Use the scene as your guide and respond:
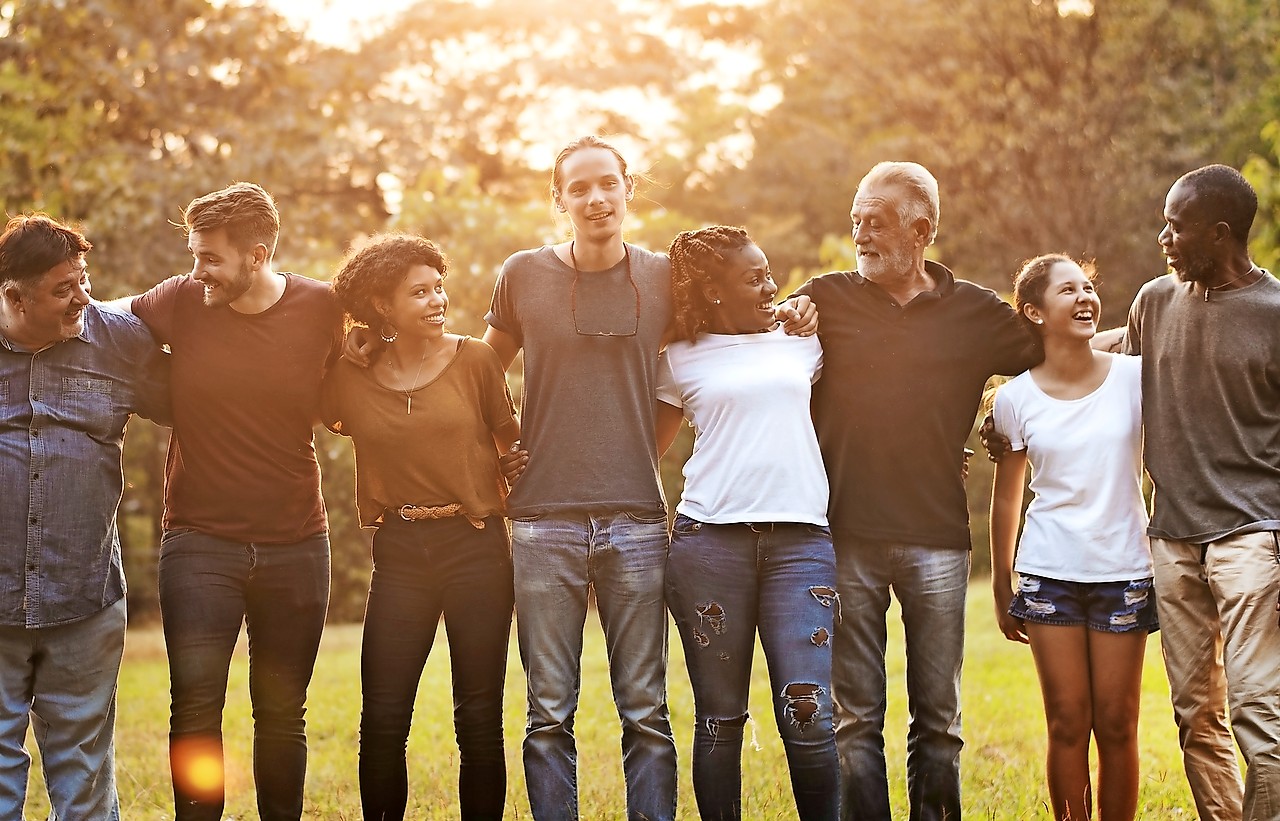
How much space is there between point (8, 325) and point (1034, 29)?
1928cm

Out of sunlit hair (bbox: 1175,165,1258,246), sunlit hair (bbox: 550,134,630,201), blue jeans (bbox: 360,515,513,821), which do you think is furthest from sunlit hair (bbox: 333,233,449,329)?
sunlit hair (bbox: 1175,165,1258,246)

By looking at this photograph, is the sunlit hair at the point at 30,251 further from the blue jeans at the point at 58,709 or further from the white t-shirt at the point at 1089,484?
the white t-shirt at the point at 1089,484

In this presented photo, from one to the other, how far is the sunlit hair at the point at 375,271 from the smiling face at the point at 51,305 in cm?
83

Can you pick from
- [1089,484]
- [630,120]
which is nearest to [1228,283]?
[1089,484]

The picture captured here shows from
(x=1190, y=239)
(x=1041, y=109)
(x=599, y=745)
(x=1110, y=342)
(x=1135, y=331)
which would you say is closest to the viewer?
(x=1190, y=239)

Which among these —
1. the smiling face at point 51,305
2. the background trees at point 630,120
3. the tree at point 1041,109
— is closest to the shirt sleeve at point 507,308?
the smiling face at point 51,305

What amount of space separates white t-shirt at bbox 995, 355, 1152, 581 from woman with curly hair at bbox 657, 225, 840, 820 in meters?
0.78

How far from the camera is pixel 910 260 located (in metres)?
4.83

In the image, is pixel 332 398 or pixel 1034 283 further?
pixel 1034 283

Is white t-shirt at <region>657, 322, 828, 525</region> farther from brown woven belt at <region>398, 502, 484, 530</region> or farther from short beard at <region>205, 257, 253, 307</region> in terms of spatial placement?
short beard at <region>205, 257, 253, 307</region>

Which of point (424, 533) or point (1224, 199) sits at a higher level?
point (1224, 199)

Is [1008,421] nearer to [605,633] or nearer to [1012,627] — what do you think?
[1012,627]

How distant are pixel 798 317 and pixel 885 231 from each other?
0.46m

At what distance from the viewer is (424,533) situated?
457 centimetres
